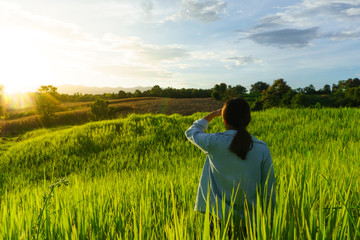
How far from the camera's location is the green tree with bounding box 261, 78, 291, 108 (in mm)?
50656

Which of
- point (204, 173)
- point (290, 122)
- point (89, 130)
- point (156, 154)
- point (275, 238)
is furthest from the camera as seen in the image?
point (89, 130)

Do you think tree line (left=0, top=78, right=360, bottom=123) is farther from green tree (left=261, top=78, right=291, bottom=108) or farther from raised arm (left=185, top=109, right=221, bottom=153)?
raised arm (left=185, top=109, right=221, bottom=153)

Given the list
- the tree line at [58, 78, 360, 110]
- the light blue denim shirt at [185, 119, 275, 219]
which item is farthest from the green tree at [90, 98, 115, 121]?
the light blue denim shirt at [185, 119, 275, 219]

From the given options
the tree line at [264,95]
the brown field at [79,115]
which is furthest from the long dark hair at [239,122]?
the tree line at [264,95]

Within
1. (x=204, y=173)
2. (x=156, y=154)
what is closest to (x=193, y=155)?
(x=156, y=154)

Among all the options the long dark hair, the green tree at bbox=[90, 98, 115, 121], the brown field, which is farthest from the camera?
the brown field

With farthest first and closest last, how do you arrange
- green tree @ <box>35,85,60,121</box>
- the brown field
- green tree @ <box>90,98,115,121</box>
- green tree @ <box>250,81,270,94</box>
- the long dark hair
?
green tree @ <box>250,81,270,94</box>, green tree @ <box>35,85,60,121</box>, the brown field, green tree @ <box>90,98,115,121</box>, the long dark hair

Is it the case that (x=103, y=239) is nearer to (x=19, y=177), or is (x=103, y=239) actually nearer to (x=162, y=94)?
(x=19, y=177)

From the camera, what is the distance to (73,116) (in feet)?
136

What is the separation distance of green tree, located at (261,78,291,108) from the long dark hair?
5070 cm

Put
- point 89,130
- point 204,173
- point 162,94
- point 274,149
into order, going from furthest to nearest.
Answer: point 162,94
point 89,130
point 274,149
point 204,173

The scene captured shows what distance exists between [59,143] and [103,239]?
409 inches

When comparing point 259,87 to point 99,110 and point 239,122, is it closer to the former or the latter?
point 99,110

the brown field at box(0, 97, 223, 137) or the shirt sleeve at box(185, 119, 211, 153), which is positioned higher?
the shirt sleeve at box(185, 119, 211, 153)
